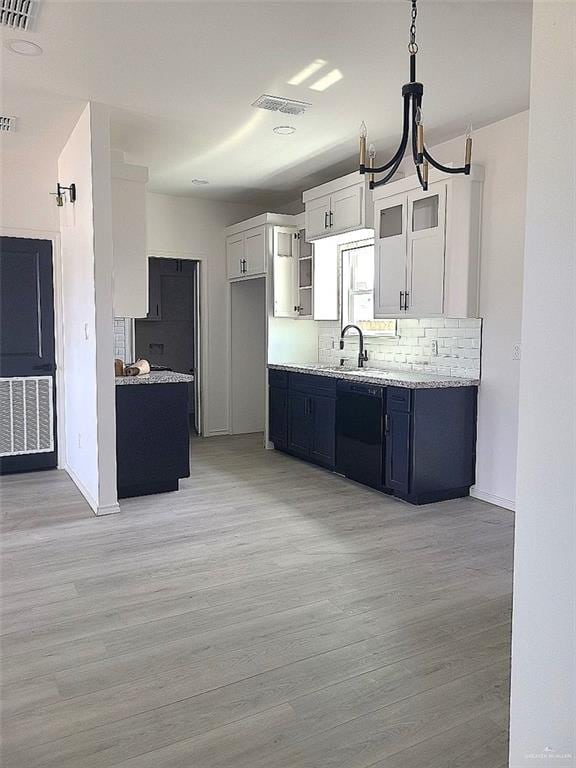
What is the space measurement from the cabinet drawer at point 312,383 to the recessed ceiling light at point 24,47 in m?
3.20

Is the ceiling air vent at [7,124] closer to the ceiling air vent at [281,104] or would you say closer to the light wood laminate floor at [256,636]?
the ceiling air vent at [281,104]

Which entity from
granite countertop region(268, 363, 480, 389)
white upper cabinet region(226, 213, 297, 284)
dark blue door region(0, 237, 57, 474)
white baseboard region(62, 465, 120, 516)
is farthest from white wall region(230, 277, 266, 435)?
white baseboard region(62, 465, 120, 516)

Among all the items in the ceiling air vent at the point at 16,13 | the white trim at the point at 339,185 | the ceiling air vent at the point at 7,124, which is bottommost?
the white trim at the point at 339,185

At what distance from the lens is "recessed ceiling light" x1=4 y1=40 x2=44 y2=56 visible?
2967mm

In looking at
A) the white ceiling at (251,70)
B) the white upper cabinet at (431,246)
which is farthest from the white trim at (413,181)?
the white ceiling at (251,70)

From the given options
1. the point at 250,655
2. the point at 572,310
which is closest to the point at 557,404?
the point at 572,310

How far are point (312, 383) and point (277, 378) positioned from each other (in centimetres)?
77

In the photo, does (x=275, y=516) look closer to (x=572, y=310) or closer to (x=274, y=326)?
(x=274, y=326)

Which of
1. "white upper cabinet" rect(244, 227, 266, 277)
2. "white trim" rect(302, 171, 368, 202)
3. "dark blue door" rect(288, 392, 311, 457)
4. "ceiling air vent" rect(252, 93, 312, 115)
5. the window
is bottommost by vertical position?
"dark blue door" rect(288, 392, 311, 457)

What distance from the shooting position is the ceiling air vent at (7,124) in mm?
4109

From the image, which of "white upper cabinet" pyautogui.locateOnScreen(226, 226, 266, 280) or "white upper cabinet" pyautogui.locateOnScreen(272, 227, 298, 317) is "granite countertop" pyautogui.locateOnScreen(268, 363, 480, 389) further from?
"white upper cabinet" pyautogui.locateOnScreen(226, 226, 266, 280)

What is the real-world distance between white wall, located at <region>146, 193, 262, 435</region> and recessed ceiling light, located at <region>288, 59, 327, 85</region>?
3533 millimetres

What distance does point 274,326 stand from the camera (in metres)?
6.30

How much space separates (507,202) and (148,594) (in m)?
3.52
